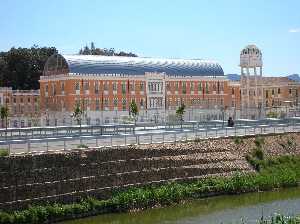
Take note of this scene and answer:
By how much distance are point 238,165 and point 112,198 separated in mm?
15164

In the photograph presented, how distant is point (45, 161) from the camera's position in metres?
40.0

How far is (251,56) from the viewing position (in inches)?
3824

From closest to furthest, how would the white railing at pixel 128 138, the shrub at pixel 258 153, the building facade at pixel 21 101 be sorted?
the white railing at pixel 128 138 < the shrub at pixel 258 153 < the building facade at pixel 21 101

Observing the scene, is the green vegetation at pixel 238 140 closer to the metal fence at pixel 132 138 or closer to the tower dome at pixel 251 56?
the metal fence at pixel 132 138

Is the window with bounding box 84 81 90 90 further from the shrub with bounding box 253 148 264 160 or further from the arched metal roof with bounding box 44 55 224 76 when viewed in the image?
the shrub with bounding box 253 148 264 160

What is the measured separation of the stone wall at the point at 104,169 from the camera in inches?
1496

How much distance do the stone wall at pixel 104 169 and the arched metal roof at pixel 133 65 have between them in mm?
37066

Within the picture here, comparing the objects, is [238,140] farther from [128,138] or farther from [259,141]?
[128,138]

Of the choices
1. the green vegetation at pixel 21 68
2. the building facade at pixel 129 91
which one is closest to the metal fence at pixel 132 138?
the building facade at pixel 129 91

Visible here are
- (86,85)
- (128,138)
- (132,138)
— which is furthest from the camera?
(86,85)

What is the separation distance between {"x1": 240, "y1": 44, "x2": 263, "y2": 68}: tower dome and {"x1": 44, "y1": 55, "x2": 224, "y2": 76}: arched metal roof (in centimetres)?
741

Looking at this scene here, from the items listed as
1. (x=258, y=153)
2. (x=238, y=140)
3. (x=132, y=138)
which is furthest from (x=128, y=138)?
(x=258, y=153)

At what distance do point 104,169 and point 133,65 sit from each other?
51985 millimetres

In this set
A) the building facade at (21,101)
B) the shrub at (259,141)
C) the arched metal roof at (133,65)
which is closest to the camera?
the shrub at (259,141)
